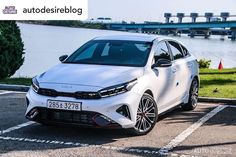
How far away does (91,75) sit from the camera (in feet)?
23.3

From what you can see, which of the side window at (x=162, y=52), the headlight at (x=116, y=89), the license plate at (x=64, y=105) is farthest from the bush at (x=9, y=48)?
the headlight at (x=116, y=89)

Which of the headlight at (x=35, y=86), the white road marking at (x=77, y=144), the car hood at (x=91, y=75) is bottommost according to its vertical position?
the white road marking at (x=77, y=144)

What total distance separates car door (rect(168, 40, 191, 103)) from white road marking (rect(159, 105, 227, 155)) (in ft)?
1.92

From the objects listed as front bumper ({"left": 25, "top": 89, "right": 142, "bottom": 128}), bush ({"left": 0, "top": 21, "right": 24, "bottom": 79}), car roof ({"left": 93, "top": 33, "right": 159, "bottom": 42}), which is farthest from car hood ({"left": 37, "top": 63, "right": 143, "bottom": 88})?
bush ({"left": 0, "top": 21, "right": 24, "bottom": 79})

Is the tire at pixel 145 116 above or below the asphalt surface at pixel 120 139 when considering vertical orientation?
above

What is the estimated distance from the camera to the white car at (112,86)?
22.0 ft

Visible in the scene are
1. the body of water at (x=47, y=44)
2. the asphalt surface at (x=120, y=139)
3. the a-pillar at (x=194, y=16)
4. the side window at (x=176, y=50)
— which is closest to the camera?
the asphalt surface at (x=120, y=139)

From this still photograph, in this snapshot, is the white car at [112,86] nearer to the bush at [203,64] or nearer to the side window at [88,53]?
the side window at [88,53]

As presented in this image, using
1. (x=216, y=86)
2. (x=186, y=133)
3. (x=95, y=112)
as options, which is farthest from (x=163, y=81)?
(x=216, y=86)

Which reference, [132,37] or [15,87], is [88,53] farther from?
[15,87]

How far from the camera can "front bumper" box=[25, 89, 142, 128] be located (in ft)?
21.8

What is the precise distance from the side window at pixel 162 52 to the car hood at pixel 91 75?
0.78 m

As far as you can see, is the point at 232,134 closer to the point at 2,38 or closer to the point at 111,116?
the point at 111,116

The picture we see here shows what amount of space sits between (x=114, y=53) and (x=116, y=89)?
1.42 metres
